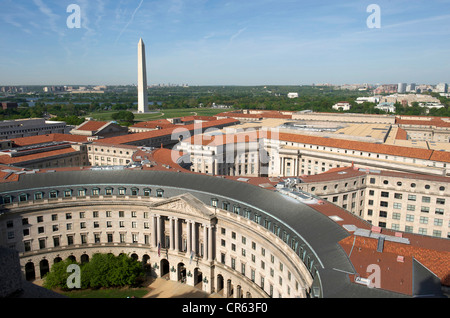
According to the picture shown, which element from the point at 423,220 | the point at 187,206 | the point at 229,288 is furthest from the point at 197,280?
the point at 423,220

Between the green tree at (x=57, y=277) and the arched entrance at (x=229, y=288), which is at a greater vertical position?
the green tree at (x=57, y=277)

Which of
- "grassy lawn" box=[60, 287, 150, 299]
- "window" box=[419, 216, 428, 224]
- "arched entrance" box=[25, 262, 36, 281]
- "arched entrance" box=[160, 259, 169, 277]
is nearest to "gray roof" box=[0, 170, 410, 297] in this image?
"arched entrance" box=[160, 259, 169, 277]

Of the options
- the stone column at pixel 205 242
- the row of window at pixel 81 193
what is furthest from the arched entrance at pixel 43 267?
the stone column at pixel 205 242

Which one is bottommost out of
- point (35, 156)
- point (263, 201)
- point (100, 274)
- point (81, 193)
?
point (100, 274)

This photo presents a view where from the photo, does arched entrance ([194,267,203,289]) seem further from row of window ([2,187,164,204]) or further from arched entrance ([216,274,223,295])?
row of window ([2,187,164,204])

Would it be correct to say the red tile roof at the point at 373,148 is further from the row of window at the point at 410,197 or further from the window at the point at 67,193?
the window at the point at 67,193

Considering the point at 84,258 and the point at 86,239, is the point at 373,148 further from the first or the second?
the point at 84,258
